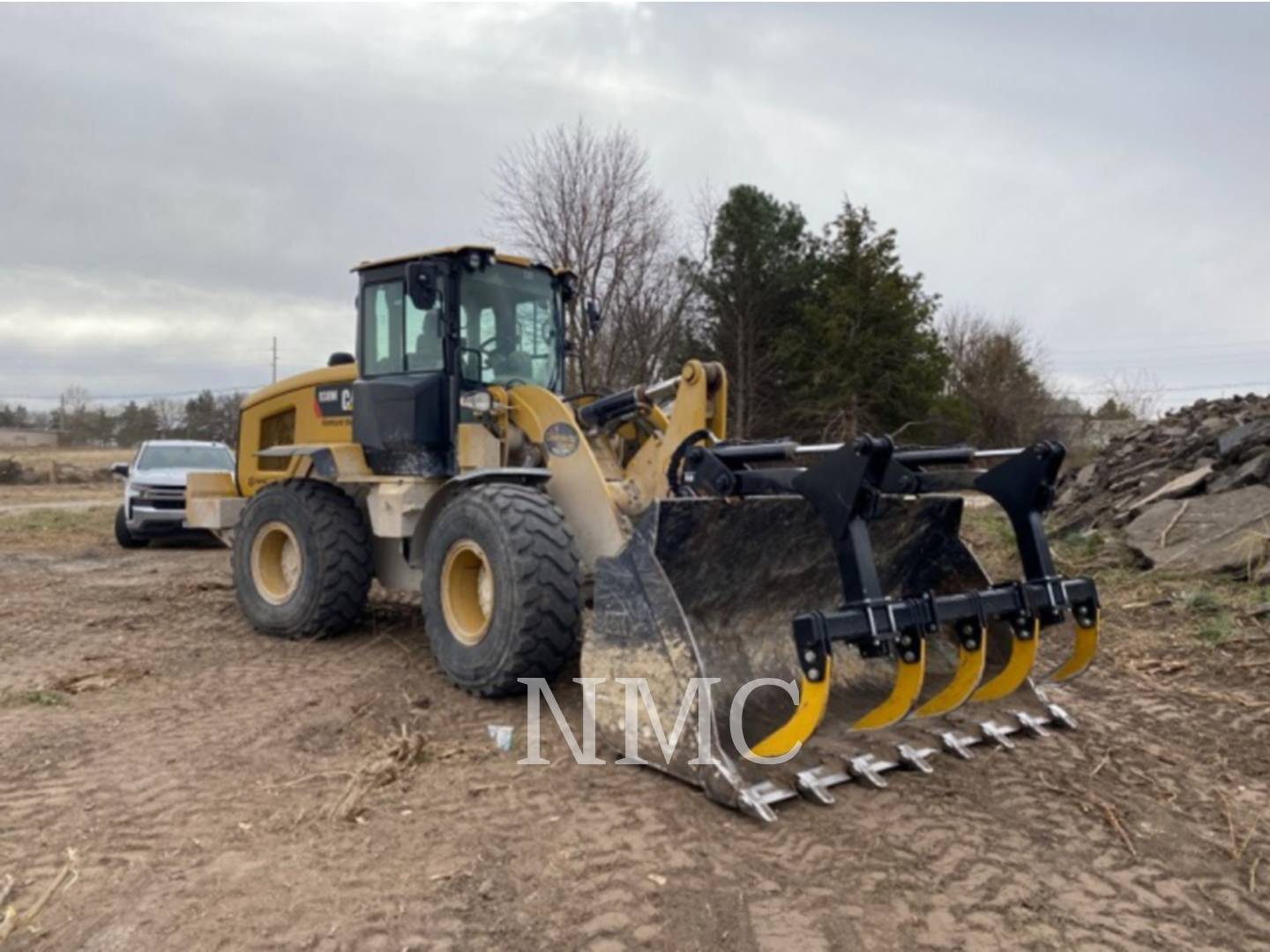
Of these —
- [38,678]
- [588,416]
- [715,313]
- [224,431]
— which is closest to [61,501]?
[224,431]

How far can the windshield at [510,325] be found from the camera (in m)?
6.43

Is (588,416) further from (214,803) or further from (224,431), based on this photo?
(224,431)

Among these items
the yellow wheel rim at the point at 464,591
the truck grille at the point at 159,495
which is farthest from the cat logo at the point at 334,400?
the truck grille at the point at 159,495

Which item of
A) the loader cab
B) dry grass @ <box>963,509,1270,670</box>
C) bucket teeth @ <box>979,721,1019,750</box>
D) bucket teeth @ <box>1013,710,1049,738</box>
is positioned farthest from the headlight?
dry grass @ <box>963,509,1270,670</box>

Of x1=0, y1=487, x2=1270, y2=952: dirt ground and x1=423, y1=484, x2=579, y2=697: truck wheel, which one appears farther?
x1=423, y1=484, x2=579, y2=697: truck wheel

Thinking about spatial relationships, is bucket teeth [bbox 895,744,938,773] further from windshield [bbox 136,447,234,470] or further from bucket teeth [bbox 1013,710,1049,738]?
windshield [bbox 136,447,234,470]

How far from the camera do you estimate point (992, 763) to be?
14.5 feet

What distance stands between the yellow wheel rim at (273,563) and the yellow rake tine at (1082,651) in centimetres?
510

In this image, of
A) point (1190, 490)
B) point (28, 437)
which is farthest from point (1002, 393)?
point (28, 437)

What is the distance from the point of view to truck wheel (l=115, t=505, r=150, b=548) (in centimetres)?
1391

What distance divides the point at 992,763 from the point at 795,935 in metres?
1.80

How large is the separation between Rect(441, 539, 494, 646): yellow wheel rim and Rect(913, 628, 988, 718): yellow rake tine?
235cm

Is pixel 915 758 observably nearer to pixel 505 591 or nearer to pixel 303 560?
pixel 505 591

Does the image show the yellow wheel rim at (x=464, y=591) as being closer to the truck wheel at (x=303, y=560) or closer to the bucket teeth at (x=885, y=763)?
the truck wheel at (x=303, y=560)
